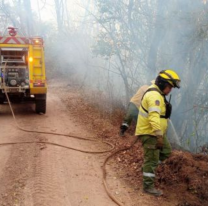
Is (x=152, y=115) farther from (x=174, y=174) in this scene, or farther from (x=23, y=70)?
(x=23, y=70)

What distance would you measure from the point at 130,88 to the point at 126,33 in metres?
1.75

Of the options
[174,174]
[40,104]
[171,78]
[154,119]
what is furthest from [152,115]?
[40,104]

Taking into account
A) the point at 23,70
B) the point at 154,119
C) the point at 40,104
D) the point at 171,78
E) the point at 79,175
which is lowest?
the point at 79,175

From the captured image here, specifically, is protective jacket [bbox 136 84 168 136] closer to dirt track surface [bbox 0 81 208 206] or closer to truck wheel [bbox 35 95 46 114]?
dirt track surface [bbox 0 81 208 206]

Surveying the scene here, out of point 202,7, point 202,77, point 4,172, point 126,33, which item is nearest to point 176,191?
point 4,172

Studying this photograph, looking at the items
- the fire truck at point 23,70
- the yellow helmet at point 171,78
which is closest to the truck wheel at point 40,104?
the fire truck at point 23,70

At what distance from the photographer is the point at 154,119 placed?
3.68m

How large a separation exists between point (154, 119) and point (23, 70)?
226 inches

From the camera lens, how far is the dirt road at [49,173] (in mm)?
3701

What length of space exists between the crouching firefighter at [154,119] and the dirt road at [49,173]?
722 mm

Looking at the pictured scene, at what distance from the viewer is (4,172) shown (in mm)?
4434

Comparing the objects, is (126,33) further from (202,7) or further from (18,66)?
(18,66)

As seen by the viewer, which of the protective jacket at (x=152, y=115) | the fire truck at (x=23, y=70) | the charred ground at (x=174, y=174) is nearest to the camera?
the protective jacket at (x=152, y=115)

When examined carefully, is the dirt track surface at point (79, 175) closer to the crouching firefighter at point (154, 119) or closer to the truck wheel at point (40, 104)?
the crouching firefighter at point (154, 119)
